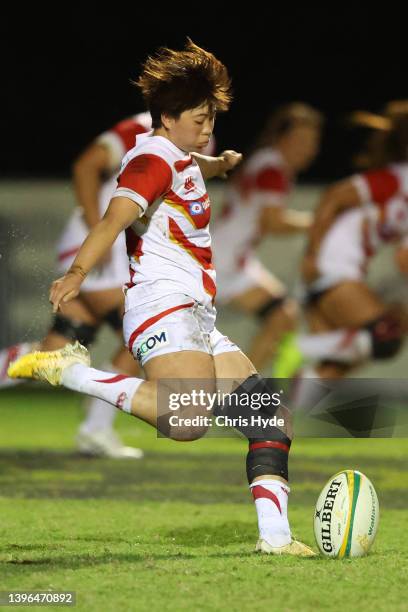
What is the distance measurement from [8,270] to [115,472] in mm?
6072

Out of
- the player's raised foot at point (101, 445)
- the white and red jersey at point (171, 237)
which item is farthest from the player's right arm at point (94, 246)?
the player's raised foot at point (101, 445)

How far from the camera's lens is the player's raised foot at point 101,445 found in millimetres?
7727

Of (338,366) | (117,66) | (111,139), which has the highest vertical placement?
(117,66)

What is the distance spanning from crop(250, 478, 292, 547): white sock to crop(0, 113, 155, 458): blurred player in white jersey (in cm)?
281

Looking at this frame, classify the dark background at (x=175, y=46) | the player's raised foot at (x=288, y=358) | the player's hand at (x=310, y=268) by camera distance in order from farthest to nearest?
the dark background at (x=175, y=46) → the player's raised foot at (x=288, y=358) → the player's hand at (x=310, y=268)

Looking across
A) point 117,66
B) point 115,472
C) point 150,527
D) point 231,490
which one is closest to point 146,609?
point 150,527

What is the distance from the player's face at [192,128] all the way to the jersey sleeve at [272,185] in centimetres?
529

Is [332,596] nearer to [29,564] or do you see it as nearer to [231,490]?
[29,564]

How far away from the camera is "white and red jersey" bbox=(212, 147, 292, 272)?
9.98m

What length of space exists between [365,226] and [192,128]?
4559 mm

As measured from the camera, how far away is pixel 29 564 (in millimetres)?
4207

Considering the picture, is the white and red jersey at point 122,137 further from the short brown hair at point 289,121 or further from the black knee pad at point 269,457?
the black knee pad at point 269,457

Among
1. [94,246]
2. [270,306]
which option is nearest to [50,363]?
[94,246]

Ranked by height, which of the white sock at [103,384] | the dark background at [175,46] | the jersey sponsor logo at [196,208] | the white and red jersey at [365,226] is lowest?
the white sock at [103,384]
